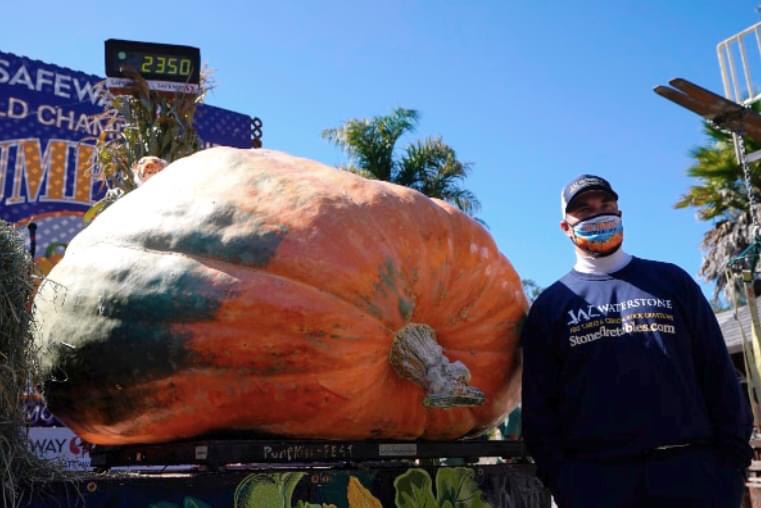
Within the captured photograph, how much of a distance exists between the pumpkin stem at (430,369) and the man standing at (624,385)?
1.14 ft

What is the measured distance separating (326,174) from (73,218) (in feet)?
29.1

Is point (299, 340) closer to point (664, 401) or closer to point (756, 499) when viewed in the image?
point (664, 401)

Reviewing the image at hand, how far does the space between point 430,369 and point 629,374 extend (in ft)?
2.20

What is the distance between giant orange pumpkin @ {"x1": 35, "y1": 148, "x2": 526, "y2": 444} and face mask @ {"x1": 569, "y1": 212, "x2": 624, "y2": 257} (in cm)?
47

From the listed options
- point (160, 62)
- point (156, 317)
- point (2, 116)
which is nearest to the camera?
point (156, 317)

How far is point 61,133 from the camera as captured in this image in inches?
428

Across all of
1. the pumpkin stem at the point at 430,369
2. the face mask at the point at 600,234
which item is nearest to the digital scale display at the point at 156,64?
the pumpkin stem at the point at 430,369

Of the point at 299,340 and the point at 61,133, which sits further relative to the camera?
the point at 61,133

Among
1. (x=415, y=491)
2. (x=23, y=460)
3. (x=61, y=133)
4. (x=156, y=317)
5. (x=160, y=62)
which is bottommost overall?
(x=415, y=491)

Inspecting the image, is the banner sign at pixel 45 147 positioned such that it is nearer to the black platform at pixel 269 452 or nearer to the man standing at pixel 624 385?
the black platform at pixel 269 452

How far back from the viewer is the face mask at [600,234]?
284cm

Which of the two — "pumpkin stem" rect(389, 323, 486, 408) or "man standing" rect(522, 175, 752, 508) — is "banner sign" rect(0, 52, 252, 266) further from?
"man standing" rect(522, 175, 752, 508)

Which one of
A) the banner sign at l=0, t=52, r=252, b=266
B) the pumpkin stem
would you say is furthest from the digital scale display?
the banner sign at l=0, t=52, r=252, b=266

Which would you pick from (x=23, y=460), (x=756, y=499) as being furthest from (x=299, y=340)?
(x=756, y=499)
